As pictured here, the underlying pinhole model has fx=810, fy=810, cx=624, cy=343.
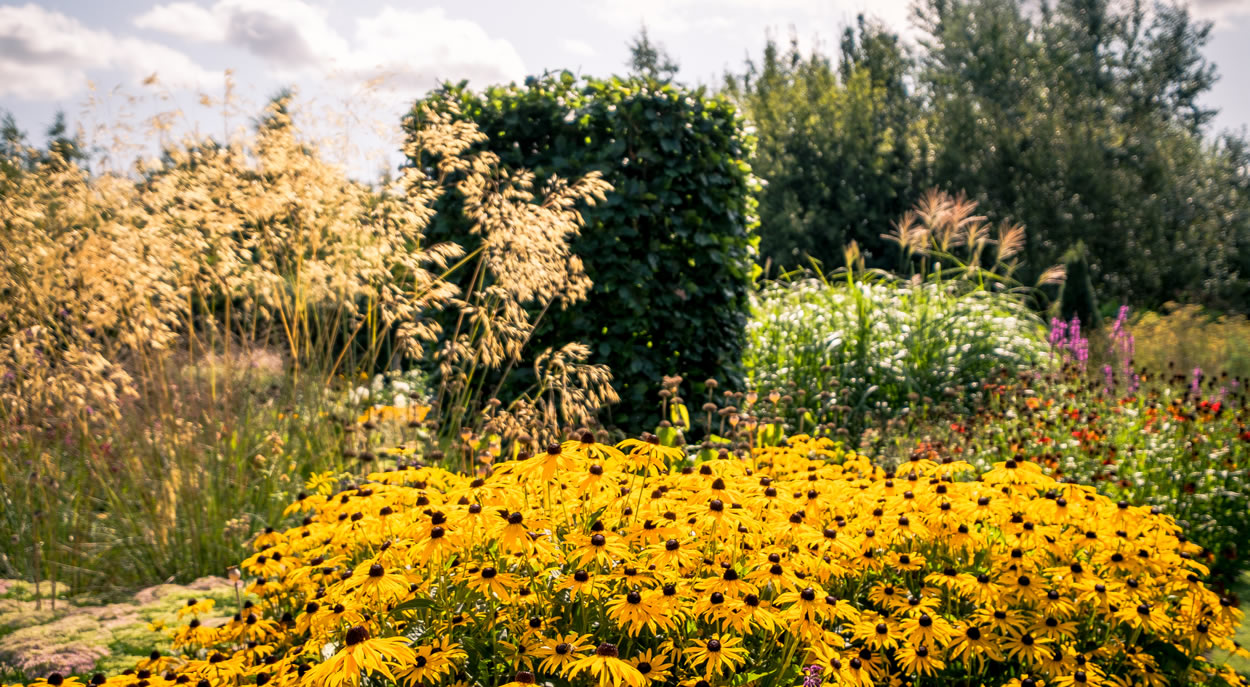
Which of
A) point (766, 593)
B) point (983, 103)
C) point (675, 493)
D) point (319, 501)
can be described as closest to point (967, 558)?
point (766, 593)

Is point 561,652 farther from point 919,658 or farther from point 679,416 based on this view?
point 679,416

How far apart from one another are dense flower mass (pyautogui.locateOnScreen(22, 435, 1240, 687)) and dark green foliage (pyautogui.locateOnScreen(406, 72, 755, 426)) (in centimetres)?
281

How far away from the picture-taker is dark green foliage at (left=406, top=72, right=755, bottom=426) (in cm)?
557

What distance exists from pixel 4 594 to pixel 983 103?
21587mm

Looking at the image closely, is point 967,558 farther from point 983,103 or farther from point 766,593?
point 983,103

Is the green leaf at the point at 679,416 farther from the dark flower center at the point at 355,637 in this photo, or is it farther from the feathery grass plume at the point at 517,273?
the dark flower center at the point at 355,637

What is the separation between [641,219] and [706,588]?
4.10 meters

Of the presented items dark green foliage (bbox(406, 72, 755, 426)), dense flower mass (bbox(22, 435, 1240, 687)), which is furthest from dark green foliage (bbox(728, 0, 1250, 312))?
dense flower mass (bbox(22, 435, 1240, 687))

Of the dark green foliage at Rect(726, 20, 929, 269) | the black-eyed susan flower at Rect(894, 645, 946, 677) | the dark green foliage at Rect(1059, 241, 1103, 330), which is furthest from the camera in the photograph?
the dark green foliage at Rect(726, 20, 929, 269)

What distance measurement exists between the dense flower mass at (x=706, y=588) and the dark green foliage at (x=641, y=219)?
2813 mm

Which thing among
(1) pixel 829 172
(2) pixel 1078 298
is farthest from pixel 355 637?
(1) pixel 829 172

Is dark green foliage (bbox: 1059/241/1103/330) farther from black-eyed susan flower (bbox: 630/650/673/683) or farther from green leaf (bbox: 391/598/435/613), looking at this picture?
green leaf (bbox: 391/598/435/613)

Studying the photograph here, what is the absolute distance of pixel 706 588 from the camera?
6.27 ft

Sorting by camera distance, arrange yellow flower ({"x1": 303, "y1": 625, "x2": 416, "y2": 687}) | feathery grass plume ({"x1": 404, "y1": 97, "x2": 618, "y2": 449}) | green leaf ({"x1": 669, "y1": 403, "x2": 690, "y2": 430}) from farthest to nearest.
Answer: green leaf ({"x1": 669, "y1": 403, "x2": 690, "y2": 430}), feathery grass plume ({"x1": 404, "y1": 97, "x2": 618, "y2": 449}), yellow flower ({"x1": 303, "y1": 625, "x2": 416, "y2": 687})
